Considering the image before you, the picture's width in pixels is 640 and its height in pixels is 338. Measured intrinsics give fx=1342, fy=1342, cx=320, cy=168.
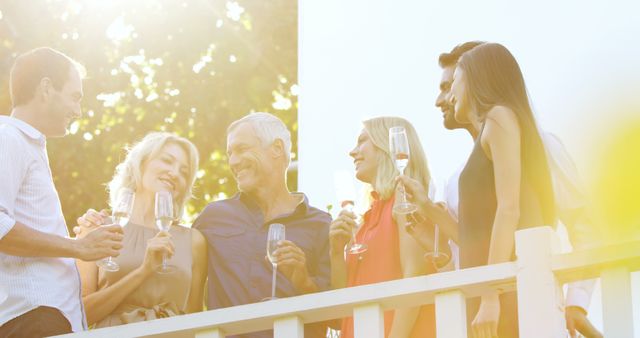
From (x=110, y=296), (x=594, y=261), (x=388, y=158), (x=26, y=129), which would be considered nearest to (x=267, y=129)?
(x=388, y=158)

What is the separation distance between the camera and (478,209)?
443 cm

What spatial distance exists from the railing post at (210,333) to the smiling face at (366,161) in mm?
1792

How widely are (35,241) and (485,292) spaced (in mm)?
1665

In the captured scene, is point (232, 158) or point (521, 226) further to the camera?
point (232, 158)

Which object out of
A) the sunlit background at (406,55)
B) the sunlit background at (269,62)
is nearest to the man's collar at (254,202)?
the sunlit background at (406,55)

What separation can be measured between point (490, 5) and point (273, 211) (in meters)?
6.90

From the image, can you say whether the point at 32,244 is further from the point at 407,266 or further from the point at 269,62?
the point at 269,62

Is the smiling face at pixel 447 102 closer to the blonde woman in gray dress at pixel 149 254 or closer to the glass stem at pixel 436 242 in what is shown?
the glass stem at pixel 436 242

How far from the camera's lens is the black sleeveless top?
441 cm

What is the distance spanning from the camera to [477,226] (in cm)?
443

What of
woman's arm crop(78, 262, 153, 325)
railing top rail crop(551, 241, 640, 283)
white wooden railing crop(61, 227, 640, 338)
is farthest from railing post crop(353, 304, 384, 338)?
woman's arm crop(78, 262, 153, 325)

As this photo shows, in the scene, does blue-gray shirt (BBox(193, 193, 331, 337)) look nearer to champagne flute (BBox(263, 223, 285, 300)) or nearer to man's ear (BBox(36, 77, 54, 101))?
champagne flute (BBox(263, 223, 285, 300))

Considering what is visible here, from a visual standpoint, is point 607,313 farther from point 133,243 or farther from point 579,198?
point 133,243

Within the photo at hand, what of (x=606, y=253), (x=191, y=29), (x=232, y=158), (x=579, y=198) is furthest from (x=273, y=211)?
(x=191, y=29)
